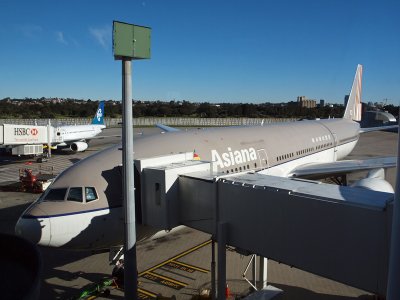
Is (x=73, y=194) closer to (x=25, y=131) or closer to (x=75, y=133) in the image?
(x=25, y=131)

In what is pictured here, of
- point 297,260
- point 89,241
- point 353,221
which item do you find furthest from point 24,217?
point 353,221

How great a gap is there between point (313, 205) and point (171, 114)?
117m

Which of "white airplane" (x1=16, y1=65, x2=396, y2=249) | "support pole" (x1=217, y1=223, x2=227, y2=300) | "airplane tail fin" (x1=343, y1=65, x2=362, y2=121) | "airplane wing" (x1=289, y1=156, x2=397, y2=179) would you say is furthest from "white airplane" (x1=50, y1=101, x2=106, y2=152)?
"support pole" (x1=217, y1=223, x2=227, y2=300)

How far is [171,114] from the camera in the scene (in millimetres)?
122562

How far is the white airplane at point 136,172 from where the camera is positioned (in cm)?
971

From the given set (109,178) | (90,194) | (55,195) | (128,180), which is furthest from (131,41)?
(55,195)

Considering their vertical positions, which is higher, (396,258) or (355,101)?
(355,101)

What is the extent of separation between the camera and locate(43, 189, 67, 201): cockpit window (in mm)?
10258

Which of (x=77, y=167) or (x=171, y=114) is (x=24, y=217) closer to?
(x=77, y=167)

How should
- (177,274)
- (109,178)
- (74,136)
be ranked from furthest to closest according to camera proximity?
(74,136), (177,274), (109,178)

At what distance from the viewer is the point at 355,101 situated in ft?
113

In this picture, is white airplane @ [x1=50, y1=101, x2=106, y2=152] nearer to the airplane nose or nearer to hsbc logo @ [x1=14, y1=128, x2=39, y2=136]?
hsbc logo @ [x1=14, y1=128, x2=39, y2=136]

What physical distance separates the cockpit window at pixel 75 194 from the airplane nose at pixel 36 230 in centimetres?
93

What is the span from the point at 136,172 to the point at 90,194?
1442 mm
